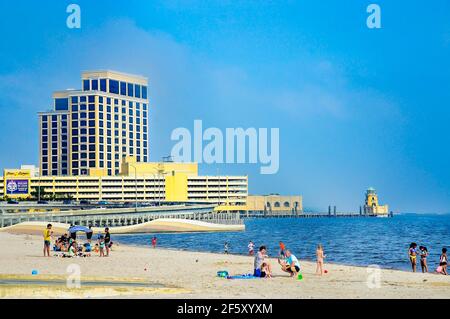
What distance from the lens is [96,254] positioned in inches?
1996

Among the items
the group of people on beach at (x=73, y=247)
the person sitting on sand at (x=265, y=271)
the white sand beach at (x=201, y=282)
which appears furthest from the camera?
the group of people on beach at (x=73, y=247)

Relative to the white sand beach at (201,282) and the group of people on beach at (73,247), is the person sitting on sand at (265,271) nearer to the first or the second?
the white sand beach at (201,282)

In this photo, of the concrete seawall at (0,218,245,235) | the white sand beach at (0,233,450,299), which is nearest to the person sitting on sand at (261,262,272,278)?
the white sand beach at (0,233,450,299)

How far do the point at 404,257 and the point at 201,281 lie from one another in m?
34.9

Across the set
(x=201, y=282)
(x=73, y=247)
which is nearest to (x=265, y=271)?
(x=201, y=282)

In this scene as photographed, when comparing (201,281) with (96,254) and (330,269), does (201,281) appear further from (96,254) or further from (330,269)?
(96,254)

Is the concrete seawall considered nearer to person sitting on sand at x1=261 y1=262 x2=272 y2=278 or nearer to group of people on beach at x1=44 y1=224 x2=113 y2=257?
group of people on beach at x1=44 y1=224 x2=113 y2=257

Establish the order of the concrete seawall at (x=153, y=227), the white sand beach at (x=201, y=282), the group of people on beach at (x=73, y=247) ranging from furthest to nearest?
the concrete seawall at (x=153, y=227), the group of people on beach at (x=73, y=247), the white sand beach at (x=201, y=282)

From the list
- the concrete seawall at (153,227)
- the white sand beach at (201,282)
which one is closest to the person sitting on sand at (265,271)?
the white sand beach at (201,282)

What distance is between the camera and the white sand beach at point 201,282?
968 inches

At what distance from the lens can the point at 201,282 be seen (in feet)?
101

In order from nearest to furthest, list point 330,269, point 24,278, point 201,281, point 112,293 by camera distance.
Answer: point 112,293 < point 24,278 < point 201,281 < point 330,269

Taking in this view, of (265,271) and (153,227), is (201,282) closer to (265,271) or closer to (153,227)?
(265,271)
